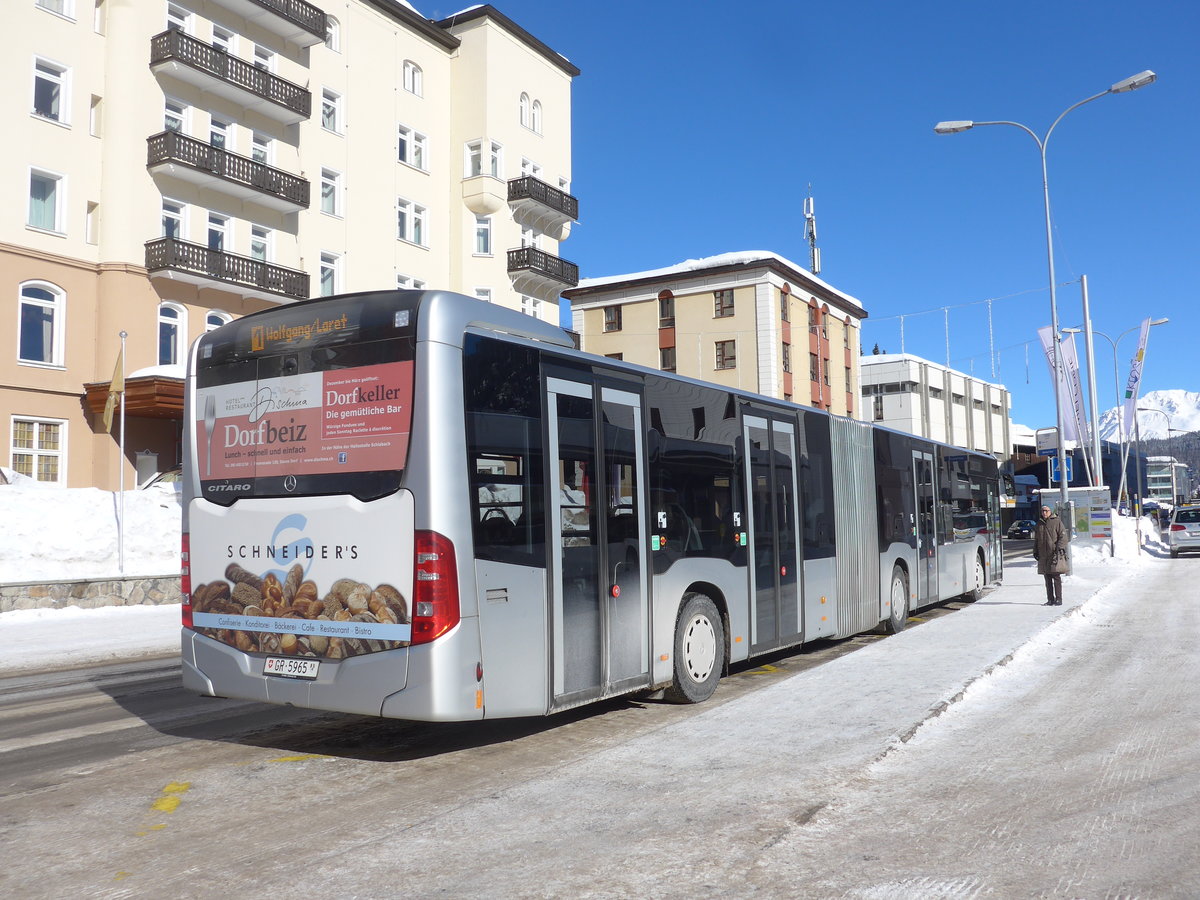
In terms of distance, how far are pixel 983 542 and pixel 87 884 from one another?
1869 centimetres

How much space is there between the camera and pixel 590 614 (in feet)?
24.8

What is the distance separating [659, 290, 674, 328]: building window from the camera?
179 feet

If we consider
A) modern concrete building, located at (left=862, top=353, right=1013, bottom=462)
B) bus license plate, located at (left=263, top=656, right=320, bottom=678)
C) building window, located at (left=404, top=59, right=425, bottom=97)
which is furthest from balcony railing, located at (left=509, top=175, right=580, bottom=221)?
modern concrete building, located at (left=862, top=353, right=1013, bottom=462)

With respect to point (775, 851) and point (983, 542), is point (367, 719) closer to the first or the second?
point (775, 851)

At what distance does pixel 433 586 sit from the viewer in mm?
6285

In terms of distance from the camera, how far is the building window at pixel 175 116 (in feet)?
91.0

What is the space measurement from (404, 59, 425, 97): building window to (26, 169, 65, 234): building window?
13815mm

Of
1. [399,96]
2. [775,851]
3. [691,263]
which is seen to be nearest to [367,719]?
[775,851]

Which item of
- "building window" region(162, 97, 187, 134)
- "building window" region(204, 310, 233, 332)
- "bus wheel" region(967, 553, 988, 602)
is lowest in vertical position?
"bus wheel" region(967, 553, 988, 602)

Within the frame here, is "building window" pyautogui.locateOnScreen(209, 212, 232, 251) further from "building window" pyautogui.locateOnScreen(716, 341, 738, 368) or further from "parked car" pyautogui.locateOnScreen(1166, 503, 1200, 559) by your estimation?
"parked car" pyautogui.locateOnScreen(1166, 503, 1200, 559)

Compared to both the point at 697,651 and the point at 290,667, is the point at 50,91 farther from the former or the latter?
the point at 697,651

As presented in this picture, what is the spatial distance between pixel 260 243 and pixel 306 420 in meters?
25.9

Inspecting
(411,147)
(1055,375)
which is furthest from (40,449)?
(1055,375)

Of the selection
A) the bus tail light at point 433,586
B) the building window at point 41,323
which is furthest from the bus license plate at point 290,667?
the building window at point 41,323
